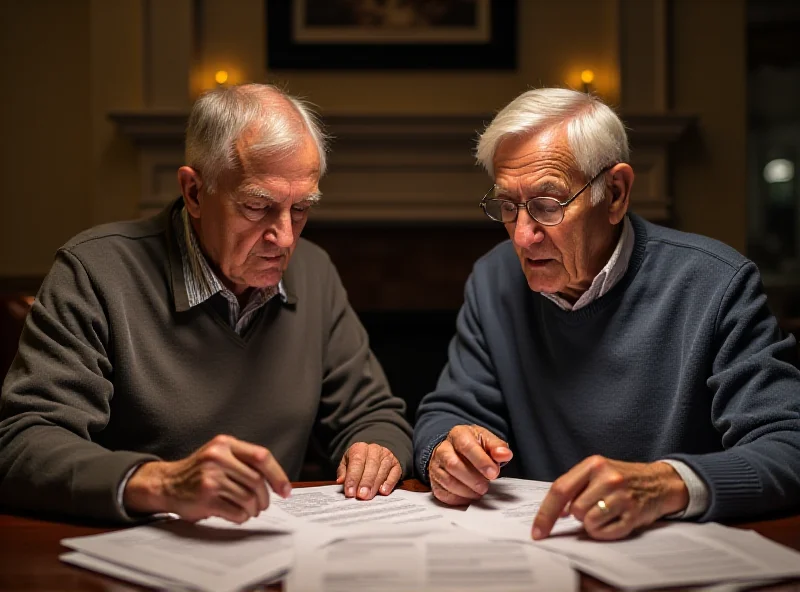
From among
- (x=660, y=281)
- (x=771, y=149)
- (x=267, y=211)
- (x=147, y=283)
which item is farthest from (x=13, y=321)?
(x=771, y=149)

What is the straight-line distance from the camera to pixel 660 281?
1656 mm

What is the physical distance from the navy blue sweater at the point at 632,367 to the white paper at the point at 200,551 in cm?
44

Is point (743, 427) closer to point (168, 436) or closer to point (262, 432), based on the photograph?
point (262, 432)

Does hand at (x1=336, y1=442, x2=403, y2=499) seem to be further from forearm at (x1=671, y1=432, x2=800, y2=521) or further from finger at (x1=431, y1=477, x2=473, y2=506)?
forearm at (x1=671, y1=432, x2=800, y2=521)

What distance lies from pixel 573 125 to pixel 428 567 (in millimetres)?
944

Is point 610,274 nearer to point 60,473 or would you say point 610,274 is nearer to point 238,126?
point 238,126

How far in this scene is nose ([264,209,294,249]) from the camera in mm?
1667

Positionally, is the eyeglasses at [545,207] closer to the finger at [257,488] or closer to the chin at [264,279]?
the chin at [264,279]

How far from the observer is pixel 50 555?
1.08 metres

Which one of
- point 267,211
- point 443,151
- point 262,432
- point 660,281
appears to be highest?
point 443,151

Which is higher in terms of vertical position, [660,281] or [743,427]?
[660,281]

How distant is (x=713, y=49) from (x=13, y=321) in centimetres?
318

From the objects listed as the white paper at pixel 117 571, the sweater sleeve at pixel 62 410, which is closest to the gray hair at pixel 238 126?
the sweater sleeve at pixel 62 410

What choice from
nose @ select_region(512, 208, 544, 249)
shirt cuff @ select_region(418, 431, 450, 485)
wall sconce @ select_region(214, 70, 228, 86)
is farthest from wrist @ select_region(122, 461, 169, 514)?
wall sconce @ select_region(214, 70, 228, 86)
